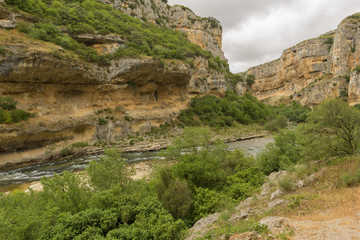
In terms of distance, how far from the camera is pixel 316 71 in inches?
2891

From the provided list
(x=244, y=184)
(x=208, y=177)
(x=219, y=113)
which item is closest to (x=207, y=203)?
(x=208, y=177)

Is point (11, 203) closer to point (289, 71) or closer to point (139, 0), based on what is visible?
point (139, 0)

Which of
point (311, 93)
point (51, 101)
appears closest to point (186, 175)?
point (51, 101)

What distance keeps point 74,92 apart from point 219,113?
32.5 metres

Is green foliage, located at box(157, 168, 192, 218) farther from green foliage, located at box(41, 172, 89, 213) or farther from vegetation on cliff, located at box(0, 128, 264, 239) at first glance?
green foliage, located at box(41, 172, 89, 213)

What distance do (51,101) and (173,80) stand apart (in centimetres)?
2348

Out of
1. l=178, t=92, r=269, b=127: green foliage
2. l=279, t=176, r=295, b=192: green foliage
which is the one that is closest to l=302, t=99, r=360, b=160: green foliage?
l=279, t=176, r=295, b=192: green foliage

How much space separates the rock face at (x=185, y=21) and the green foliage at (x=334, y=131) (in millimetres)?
58951

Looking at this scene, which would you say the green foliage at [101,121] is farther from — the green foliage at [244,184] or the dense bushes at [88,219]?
the green foliage at [244,184]

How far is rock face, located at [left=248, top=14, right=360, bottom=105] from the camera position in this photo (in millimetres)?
57219

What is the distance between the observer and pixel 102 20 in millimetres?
37031

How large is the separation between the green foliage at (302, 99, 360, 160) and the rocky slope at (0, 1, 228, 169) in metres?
27.0

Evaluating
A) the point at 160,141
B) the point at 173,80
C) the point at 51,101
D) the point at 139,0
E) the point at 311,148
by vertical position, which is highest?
the point at 139,0

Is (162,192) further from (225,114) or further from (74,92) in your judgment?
(225,114)
